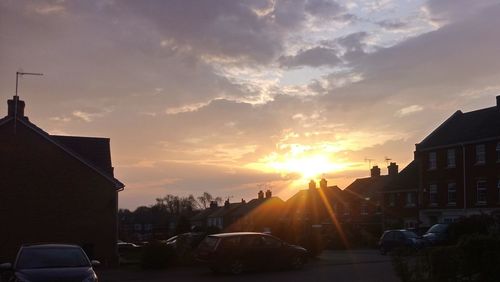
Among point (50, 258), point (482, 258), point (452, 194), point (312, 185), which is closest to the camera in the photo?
point (482, 258)

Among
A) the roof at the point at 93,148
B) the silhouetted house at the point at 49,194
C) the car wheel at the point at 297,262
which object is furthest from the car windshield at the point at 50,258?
the roof at the point at 93,148

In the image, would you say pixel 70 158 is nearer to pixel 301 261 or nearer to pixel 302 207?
pixel 301 261

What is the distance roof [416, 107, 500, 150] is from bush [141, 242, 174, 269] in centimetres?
3380

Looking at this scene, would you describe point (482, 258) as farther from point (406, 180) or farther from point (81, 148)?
point (406, 180)

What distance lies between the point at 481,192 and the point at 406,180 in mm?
13173

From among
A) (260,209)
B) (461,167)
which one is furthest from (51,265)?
(260,209)

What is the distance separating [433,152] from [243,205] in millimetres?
49050

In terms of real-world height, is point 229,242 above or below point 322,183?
below

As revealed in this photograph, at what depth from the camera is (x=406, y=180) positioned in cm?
6506

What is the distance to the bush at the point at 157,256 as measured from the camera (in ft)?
92.3

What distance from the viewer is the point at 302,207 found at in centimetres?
8606

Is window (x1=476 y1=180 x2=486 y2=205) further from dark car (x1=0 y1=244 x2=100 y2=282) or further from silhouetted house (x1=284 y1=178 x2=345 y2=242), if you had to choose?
dark car (x1=0 y1=244 x2=100 y2=282)

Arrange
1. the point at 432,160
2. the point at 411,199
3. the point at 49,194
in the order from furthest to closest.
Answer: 1. the point at 411,199
2. the point at 432,160
3. the point at 49,194

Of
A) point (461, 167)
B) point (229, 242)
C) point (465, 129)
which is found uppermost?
point (465, 129)
